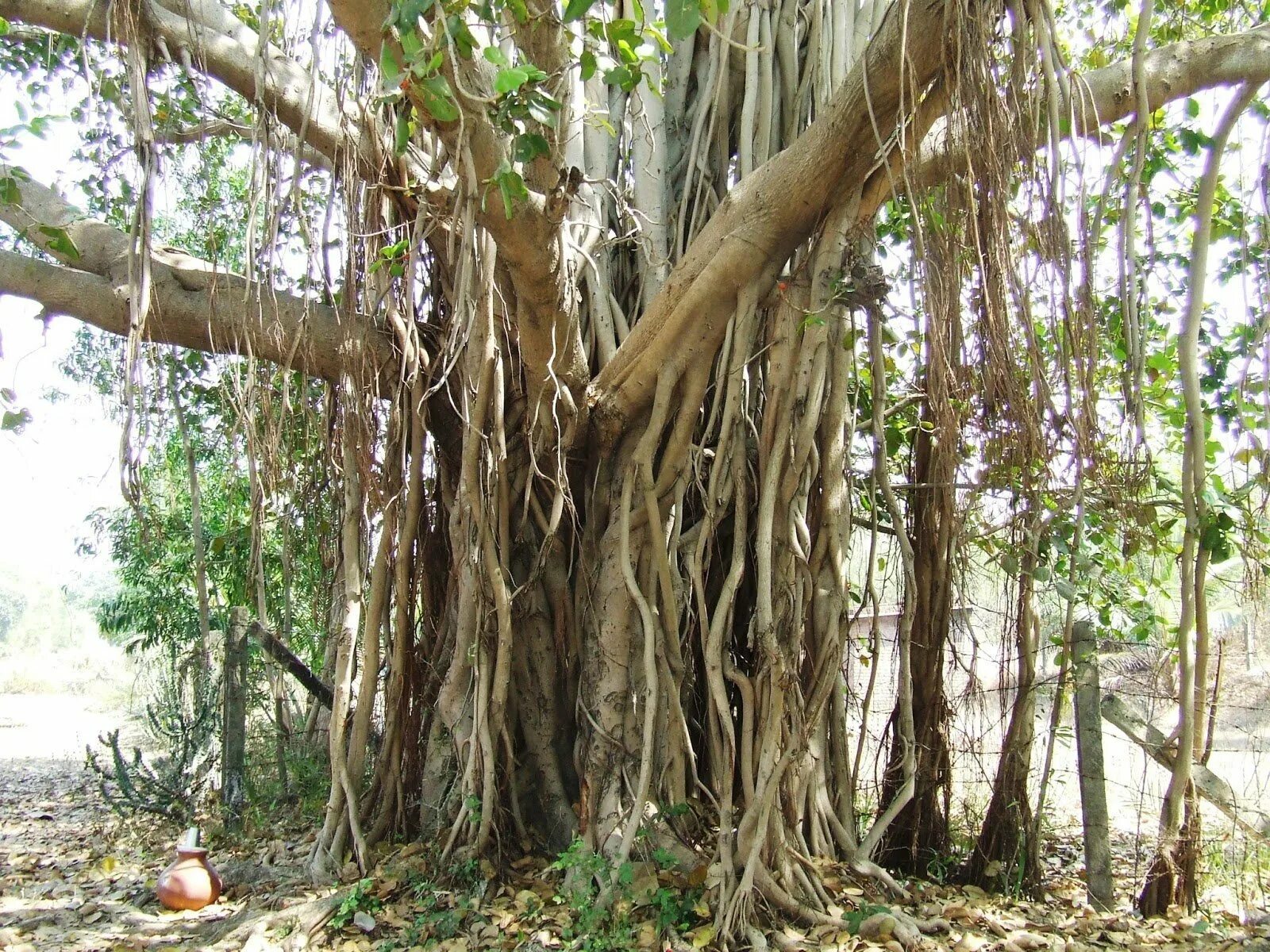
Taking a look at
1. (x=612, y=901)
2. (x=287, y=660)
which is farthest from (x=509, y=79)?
(x=287, y=660)

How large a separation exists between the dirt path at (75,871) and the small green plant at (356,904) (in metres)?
0.38

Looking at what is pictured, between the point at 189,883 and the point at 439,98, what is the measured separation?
2332mm

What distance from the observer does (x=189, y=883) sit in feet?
9.13

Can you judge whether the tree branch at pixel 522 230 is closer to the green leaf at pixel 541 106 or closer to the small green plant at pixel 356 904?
the green leaf at pixel 541 106

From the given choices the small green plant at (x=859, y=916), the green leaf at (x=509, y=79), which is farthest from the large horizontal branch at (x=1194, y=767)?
the green leaf at (x=509, y=79)

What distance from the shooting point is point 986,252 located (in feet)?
6.50

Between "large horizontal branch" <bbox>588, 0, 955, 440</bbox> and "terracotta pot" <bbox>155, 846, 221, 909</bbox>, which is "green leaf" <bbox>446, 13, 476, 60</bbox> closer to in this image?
"large horizontal branch" <bbox>588, 0, 955, 440</bbox>

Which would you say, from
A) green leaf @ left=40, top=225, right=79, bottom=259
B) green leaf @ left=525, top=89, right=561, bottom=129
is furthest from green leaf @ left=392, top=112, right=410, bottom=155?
green leaf @ left=40, top=225, right=79, bottom=259

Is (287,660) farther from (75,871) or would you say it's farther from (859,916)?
(859,916)

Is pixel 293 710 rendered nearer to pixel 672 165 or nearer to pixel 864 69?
pixel 672 165

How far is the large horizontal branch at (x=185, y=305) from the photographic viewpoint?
2875mm

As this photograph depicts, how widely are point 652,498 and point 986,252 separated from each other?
1182 millimetres

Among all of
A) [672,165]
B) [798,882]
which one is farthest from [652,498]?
[672,165]

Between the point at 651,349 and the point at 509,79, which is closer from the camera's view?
the point at 509,79
